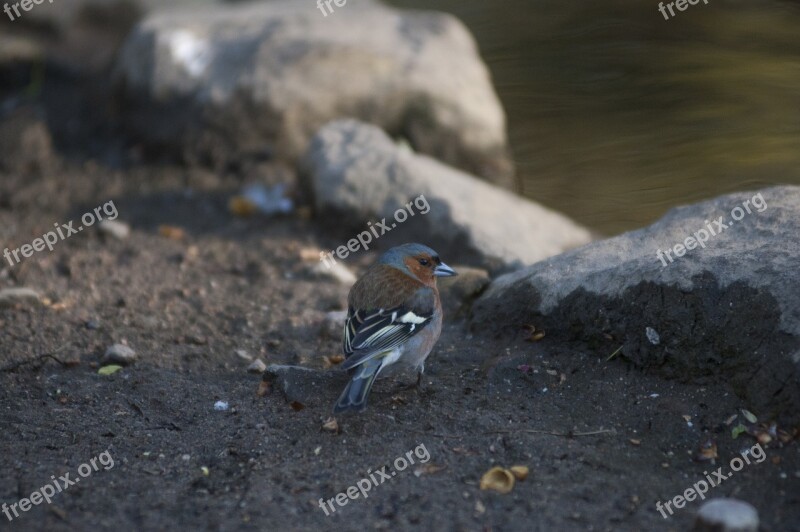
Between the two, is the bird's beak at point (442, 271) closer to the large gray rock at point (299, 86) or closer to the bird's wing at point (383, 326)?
the bird's wing at point (383, 326)

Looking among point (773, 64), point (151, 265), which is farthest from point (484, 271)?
point (773, 64)

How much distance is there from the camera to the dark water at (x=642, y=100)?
835 centimetres

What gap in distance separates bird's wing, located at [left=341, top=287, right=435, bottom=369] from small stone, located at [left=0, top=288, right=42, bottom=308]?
2.14 m

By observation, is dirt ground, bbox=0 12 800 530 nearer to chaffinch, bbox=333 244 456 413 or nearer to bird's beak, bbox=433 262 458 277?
chaffinch, bbox=333 244 456 413

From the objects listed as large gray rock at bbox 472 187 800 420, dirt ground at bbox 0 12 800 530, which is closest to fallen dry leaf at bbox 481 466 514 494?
dirt ground at bbox 0 12 800 530

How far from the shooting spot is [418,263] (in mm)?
5324

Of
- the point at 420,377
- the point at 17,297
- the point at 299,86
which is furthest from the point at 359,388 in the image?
the point at 299,86

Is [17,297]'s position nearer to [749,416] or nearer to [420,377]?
[420,377]

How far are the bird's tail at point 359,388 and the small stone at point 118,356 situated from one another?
1.47m

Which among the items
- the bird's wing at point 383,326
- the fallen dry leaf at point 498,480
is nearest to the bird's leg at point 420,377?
the bird's wing at point 383,326

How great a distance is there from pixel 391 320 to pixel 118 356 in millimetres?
1578

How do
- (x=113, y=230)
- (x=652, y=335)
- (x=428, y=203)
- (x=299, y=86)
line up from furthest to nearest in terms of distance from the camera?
(x=299, y=86)
(x=113, y=230)
(x=428, y=203)
(x=652, y=335)

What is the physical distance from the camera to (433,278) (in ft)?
17.7

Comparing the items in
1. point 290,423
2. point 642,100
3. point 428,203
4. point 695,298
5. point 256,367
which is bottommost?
point 642,100
